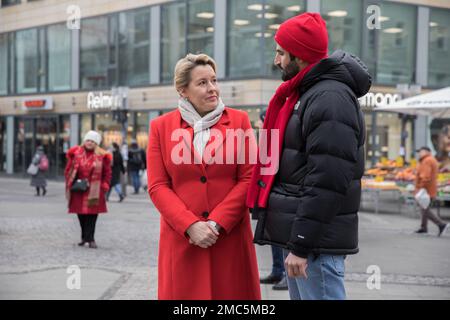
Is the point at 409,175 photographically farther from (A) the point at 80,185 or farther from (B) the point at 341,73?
(B) the point at 341,73

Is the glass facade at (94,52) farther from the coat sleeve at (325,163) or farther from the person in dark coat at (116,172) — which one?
the coat sleeve at (325,163)

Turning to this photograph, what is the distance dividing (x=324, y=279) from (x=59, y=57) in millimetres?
29808

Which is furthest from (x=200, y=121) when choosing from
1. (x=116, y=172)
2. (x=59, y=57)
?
(x=59, y=57)

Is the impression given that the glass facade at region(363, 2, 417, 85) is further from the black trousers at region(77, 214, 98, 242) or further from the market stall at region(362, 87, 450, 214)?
the black trousers at region(77, 214, 98, 242)

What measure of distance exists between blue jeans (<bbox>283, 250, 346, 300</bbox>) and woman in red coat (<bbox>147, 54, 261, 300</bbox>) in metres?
0.66

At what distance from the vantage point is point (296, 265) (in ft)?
10.0

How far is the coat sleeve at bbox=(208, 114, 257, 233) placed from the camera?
3.65m

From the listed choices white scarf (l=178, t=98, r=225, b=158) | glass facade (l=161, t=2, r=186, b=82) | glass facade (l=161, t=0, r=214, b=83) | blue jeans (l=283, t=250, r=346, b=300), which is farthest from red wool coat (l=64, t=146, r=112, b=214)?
glass facade (l=161, t=2, r=186, b=82)

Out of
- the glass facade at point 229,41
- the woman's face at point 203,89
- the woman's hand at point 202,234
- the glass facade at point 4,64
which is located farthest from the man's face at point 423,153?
the glass facade at point 4,64

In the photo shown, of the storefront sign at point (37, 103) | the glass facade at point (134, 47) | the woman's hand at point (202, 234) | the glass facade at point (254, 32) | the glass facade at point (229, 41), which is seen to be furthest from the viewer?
the storefront sign at point (37, 103)

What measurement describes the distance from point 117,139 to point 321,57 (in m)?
26.0

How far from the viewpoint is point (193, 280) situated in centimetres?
375

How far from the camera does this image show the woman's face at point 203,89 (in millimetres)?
3773

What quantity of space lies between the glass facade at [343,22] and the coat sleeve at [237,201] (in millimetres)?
21609
